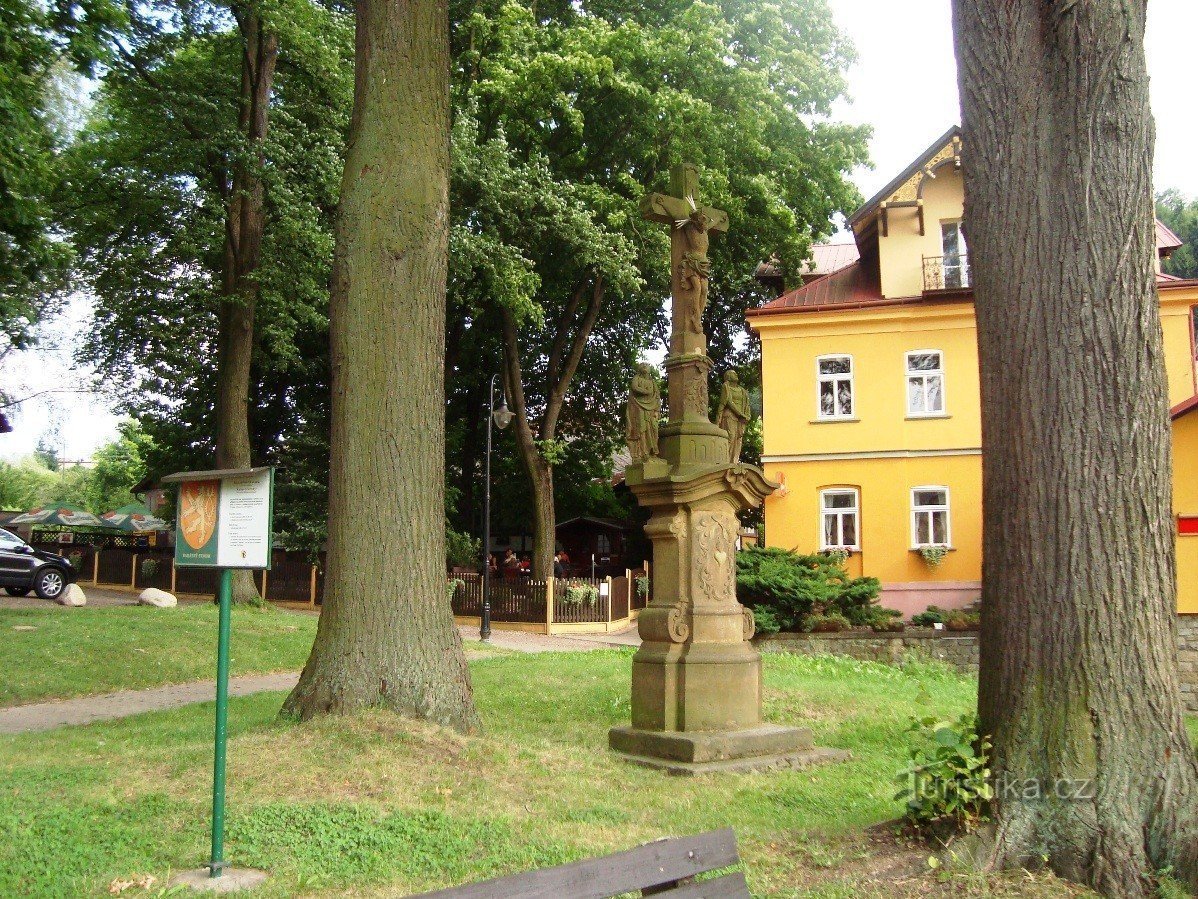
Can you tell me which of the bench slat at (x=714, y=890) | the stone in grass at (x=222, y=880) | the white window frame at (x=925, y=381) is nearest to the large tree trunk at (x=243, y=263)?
the white window frame at (x=925, y=381)

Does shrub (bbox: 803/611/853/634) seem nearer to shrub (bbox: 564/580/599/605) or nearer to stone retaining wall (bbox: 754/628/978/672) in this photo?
stone retaining wall (bbox: 754/628/978/672)

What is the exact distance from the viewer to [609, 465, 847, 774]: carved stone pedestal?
9086mm

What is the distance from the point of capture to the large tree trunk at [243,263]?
20.8 metres

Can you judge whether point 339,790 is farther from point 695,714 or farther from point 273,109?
point 273,109

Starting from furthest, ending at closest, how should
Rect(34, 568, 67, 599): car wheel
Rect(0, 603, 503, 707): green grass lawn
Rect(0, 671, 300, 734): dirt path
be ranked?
Rect(34, 568, 67, 599): car wheel < Rect(0, 603, 503, 707): green grass lawn < Rect(0, 671, 300, 734): dirt path

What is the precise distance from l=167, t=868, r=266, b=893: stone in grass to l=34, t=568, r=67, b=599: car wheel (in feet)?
69.3

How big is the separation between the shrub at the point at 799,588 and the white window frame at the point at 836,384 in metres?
5.59

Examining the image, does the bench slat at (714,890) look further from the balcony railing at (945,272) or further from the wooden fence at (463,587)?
the balcony railing at (945,272)

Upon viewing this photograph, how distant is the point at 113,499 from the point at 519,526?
7101 centimetres

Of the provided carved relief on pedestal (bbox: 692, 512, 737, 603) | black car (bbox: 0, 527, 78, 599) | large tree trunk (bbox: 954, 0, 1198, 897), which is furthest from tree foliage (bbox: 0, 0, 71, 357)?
large tree trunk (bbox: 954, 0, 1198, 897)

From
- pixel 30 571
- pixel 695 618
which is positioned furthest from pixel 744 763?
pixel 30 571

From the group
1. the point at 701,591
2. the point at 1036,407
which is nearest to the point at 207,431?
the point at 701,591

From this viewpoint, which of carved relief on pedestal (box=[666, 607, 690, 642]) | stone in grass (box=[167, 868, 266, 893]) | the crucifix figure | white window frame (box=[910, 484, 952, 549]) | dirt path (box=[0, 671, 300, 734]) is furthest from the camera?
white window frame (box=[910, 484, 952, 549])

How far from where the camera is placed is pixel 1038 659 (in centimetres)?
522
